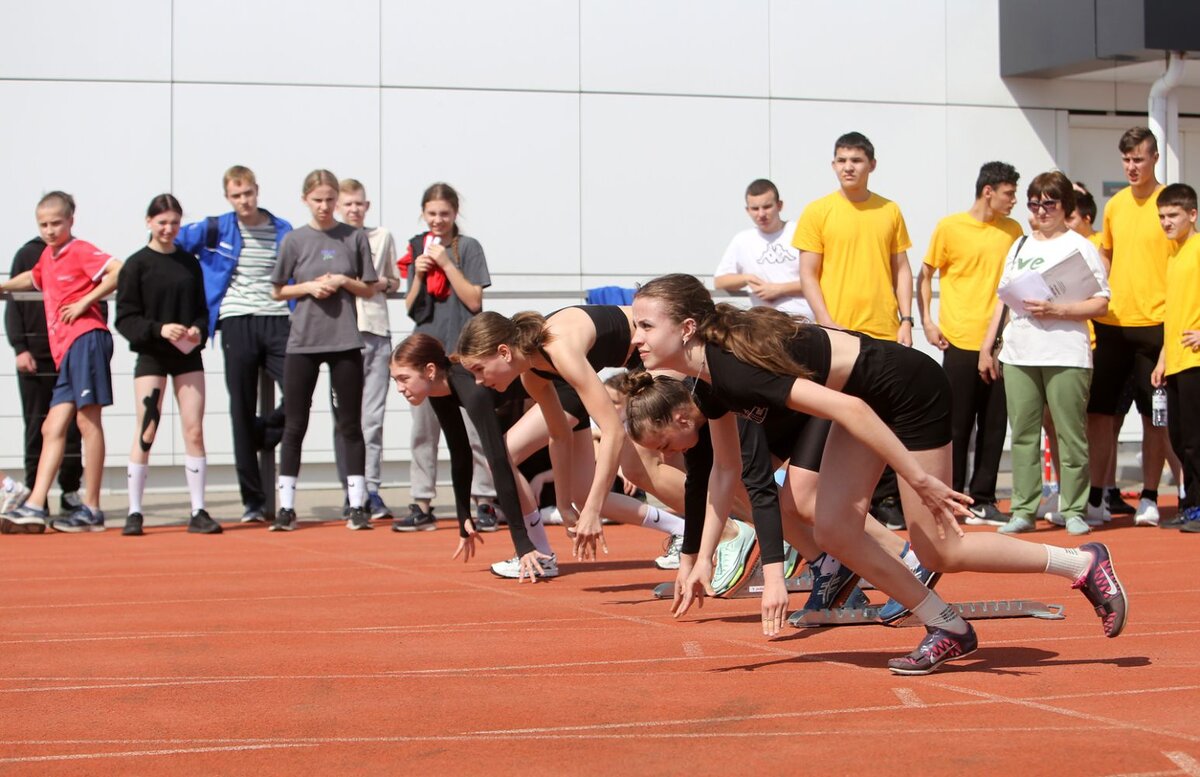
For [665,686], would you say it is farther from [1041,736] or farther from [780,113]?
[780,113]

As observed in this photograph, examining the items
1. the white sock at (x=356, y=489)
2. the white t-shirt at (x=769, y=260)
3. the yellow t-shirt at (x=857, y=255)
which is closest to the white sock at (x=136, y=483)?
the white sock at (x=356, y=489)

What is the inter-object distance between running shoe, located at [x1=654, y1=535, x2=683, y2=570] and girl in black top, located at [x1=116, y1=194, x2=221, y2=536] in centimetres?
376

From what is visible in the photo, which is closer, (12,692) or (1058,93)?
(12,692)

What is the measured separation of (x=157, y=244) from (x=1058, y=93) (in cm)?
944

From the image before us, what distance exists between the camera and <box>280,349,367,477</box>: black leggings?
10688mm

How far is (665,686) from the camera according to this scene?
501 cm

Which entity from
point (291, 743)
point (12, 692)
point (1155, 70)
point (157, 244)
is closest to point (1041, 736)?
point (291, 743)

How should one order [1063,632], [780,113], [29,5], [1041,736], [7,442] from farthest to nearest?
[780,113]
[29,5]
[7,442]
[1063,632]
[1041,736]

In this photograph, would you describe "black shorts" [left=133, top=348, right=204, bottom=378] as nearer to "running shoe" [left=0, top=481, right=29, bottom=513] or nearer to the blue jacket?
the blue jacket

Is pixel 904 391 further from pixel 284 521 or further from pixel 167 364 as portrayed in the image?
pixel 167 364

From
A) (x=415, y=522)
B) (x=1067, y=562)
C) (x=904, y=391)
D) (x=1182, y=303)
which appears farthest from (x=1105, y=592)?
(x=415, y=522)

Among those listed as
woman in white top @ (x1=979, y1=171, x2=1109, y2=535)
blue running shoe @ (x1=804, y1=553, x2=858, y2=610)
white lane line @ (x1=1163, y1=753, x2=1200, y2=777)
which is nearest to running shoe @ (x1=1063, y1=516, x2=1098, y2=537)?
woman in white top @ (x1=979, y1=171, x2=1109, y2=535)

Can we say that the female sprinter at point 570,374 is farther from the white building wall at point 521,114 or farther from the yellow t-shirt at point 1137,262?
the white building wall at point 521,114

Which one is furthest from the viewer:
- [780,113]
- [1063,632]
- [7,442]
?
[780,113]
